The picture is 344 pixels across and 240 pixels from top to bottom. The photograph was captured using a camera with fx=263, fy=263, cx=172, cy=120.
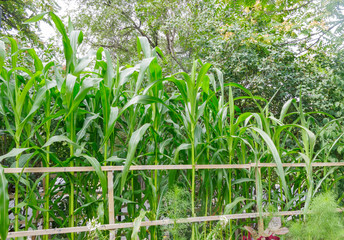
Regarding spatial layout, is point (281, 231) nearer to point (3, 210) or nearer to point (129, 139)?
point (129, 139)

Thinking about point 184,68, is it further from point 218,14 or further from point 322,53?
point 322,53

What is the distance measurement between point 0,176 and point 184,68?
3.51 metres

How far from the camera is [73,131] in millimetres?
969

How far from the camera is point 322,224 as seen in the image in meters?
1.08

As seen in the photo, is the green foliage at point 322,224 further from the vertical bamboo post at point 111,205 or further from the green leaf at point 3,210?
the green leaf at point 3,210

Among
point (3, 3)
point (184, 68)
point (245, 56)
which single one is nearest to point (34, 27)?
point (3, 3)

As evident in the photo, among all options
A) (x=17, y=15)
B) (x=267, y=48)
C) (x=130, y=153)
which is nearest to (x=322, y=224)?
(x=130, y=153)

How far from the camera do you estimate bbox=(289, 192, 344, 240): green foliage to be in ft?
3.49

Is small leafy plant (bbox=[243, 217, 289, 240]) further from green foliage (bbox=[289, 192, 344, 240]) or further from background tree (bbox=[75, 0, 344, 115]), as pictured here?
background tree (bbox=[75, 0, 344, 115])

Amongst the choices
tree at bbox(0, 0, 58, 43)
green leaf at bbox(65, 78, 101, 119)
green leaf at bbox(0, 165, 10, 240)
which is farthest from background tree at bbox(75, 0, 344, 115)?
tree at bbox(0, 0, 58, 43)

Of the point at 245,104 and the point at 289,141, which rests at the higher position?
the point at 245,104

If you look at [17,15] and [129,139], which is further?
[17,15]

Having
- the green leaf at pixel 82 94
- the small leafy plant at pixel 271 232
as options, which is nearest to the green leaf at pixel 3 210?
the green leaf at pixel 82 94

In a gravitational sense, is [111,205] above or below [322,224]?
above
